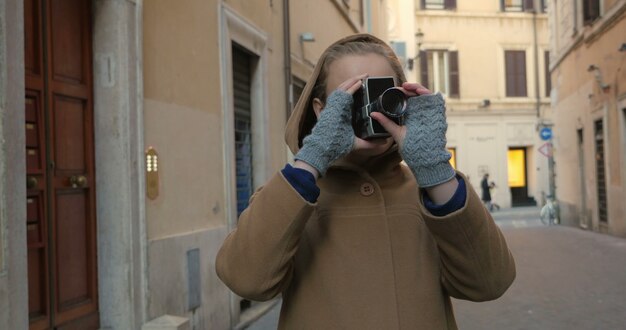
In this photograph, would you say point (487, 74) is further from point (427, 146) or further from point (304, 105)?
point (427, 146)

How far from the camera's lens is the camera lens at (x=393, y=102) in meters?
1.40

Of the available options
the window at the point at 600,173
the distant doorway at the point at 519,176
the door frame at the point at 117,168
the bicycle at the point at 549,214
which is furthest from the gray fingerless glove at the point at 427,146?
the distant doorway at the point at 519,176

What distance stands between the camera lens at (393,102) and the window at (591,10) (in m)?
14.3

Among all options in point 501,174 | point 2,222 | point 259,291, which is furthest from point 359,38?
point 501,174

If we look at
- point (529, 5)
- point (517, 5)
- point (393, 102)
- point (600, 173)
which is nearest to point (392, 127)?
point (393, 102)

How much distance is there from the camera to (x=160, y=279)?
15.0 ft

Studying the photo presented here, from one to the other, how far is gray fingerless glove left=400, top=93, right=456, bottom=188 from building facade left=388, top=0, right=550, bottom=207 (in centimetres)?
2560

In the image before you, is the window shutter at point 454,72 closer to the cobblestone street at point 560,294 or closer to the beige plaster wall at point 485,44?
the beige plaster wall at point 485,44

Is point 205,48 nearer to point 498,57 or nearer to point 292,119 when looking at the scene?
point 292,119

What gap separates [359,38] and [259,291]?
0.69 meters

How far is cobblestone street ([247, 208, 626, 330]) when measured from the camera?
620cm

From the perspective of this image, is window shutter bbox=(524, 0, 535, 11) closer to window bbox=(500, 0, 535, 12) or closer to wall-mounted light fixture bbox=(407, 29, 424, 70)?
window bbox=(500, 0, 535, 12)

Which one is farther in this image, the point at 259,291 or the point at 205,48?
the point at 205,48

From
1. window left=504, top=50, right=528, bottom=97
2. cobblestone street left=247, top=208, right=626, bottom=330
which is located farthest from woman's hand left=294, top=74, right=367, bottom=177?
window left=504, top=50, right=528, bottom=97
